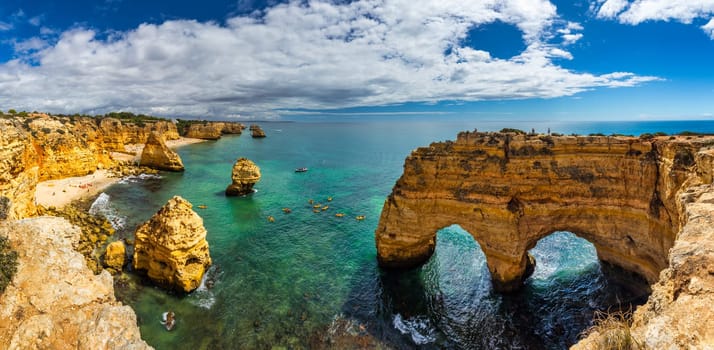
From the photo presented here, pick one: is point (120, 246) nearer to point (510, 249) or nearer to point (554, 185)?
point (510, 249)

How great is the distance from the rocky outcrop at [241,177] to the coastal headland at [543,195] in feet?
84.5

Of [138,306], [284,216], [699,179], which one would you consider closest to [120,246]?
[138,306]

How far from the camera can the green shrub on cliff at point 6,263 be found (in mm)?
7102

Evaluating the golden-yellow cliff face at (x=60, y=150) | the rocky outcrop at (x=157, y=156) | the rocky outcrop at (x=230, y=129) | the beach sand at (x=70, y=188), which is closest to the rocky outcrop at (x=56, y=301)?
the beach sand at (x=70, y=188)

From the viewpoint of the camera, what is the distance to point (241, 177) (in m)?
41.2

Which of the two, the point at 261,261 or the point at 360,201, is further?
the point at 360,201

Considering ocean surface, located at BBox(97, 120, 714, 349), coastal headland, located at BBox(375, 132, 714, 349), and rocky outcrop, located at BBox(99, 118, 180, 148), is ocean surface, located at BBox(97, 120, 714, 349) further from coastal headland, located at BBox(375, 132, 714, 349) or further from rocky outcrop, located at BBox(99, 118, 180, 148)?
rocky outcrop, located at BBox(99, 118, 180, 148)

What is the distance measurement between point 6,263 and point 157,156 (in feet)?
184

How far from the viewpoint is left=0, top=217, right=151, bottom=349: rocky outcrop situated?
671 centimetres

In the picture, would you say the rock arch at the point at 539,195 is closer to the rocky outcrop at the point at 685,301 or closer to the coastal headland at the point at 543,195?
the coastal headland at the point at 543,195

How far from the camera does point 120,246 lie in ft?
70.2

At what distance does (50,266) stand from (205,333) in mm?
10384

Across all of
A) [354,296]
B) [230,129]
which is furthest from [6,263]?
[230,129]

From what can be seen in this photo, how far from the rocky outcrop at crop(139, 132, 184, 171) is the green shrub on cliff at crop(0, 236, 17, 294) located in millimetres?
54743
